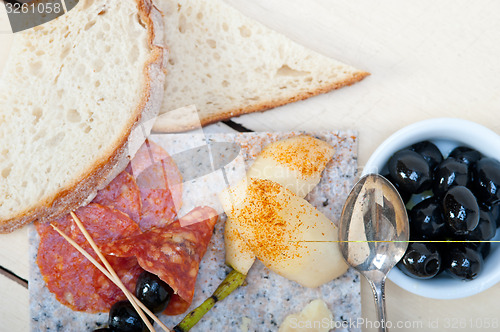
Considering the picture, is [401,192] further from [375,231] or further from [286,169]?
[286,169]

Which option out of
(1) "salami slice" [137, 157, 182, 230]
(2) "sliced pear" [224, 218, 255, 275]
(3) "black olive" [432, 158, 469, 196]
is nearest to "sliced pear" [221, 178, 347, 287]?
(2) "sliced pear" [224, 218, 255, 275]

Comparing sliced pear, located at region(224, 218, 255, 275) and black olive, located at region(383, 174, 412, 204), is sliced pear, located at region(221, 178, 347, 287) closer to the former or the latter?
sliced pear, located at region(224, 218, 255, 275)

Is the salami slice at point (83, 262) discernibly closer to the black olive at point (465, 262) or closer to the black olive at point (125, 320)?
the black olive at point (125, 320)

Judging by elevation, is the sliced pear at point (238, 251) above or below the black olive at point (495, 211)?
below

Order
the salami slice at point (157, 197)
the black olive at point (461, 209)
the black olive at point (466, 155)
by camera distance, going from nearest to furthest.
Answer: the black olive at point (461, 209) < the black olive at point (466, 155) < the salami slice at point (157, 197)

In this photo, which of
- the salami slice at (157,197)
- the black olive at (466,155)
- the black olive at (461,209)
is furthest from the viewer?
the salami slice at (157,197)

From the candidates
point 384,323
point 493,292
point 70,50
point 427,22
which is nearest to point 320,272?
point 384,323

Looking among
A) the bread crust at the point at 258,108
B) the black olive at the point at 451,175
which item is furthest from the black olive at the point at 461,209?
the bread crust at the point at 258,108
